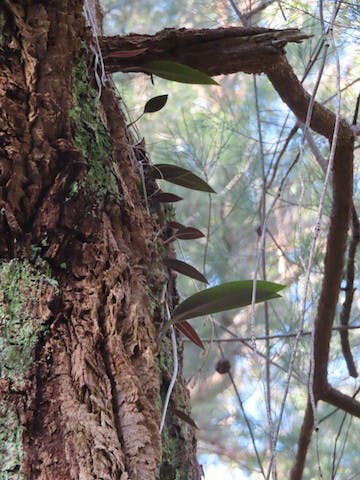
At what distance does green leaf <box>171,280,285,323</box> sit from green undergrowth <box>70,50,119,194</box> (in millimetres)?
149

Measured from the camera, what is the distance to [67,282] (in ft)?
1.94

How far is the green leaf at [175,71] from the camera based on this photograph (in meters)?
0.80

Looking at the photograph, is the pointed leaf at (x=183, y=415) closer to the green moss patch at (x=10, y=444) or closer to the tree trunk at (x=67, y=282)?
the tree trunk at (x=67, y=282)

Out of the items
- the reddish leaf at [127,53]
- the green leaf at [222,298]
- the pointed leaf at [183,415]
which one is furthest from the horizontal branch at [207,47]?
the pointed leaf at [183,415]

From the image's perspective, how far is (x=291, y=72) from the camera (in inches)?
37.2

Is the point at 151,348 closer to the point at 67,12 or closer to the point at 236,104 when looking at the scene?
the point at 67,12

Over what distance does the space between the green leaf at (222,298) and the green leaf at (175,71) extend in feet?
0.84

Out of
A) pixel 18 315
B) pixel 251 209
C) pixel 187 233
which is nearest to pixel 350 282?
pixel 187 233

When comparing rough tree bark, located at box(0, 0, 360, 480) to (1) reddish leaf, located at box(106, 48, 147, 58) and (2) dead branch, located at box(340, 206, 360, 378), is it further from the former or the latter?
(2) dead branch, located at box(340, 206, 360, 378)

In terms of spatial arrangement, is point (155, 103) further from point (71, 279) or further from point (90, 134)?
point (71, 279)

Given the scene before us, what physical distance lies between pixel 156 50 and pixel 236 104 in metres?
1.29

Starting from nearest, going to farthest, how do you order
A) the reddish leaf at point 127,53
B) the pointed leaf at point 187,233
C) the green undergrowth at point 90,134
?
the green undergrowth at point 90,134
the reddish leaf at point 127,53
the pointed leaf at point 187,233

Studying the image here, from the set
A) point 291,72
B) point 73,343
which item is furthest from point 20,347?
point 291,72

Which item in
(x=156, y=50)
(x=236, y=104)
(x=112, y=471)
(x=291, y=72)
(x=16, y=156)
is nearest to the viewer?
(x=112, y=471)
